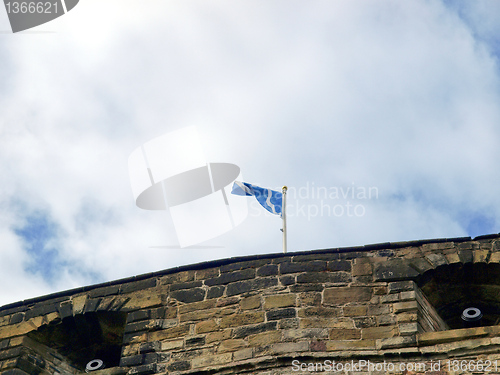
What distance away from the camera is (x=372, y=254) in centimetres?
925

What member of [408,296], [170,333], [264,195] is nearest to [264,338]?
[170,333]

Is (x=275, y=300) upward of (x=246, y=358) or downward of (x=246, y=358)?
upward

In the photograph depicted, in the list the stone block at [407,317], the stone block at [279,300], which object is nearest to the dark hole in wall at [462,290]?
the stone block at [407,317]

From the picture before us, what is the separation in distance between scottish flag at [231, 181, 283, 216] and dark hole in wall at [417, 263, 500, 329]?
3.15m

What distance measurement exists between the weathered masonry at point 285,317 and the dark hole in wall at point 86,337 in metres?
0.01

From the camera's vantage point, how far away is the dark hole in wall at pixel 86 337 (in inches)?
377

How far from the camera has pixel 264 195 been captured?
12.0m

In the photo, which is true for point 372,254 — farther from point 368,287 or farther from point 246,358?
point 246,358

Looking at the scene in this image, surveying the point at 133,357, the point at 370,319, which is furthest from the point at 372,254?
the point at 133,357

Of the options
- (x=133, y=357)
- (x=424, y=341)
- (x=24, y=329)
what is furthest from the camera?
(x=24, y=329)

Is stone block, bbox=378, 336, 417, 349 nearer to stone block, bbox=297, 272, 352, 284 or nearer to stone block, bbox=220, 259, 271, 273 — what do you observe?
stone block, bbox=297, 272, 352, 284

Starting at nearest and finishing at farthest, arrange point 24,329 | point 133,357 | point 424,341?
point 424,341 → point 133,357 → point 24,329

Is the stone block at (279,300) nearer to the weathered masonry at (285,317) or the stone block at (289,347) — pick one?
the weathered masonry at (285,317)

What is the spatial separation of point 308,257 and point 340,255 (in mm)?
367
